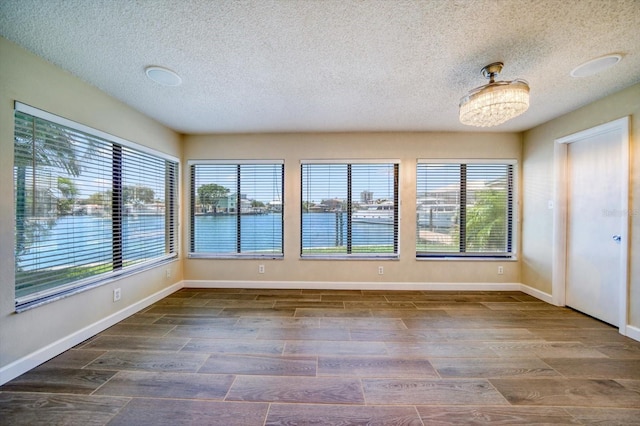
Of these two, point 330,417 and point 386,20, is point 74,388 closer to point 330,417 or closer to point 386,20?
point 330,417

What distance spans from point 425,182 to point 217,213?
10.9ft

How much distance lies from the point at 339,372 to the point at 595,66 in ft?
10.6

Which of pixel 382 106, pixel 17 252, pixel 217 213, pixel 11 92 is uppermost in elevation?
pixel 382 106

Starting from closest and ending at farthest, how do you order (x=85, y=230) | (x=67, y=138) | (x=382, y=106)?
1. (x=67, y=138)
2. (x=85, y=230)
3. (x=382, y=106)

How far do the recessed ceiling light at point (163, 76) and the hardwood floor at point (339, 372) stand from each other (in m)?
2.43

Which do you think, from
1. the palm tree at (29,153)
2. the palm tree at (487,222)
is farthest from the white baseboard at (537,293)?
the palm tree at (29,153)

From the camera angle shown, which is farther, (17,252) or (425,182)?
(425,182)

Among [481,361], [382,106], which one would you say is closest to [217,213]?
[382,106]

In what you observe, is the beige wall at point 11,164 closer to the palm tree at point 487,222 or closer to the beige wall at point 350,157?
the beige wall at point 350,157

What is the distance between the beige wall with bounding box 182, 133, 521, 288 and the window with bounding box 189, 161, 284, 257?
0.44 feet

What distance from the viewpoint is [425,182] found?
3764mm

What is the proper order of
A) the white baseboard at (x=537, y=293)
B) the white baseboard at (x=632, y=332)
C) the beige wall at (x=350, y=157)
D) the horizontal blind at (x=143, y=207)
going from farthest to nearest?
1. the beige wall at (x=350, y=157)
2. the white baseboard at (x=537, y=293)
3. the horizontal blind at (x=143, y=207)
4. the white baseboard at (x=632, y=332)

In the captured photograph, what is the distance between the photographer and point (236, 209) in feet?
12.7

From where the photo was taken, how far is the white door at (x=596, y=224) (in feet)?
8.43
